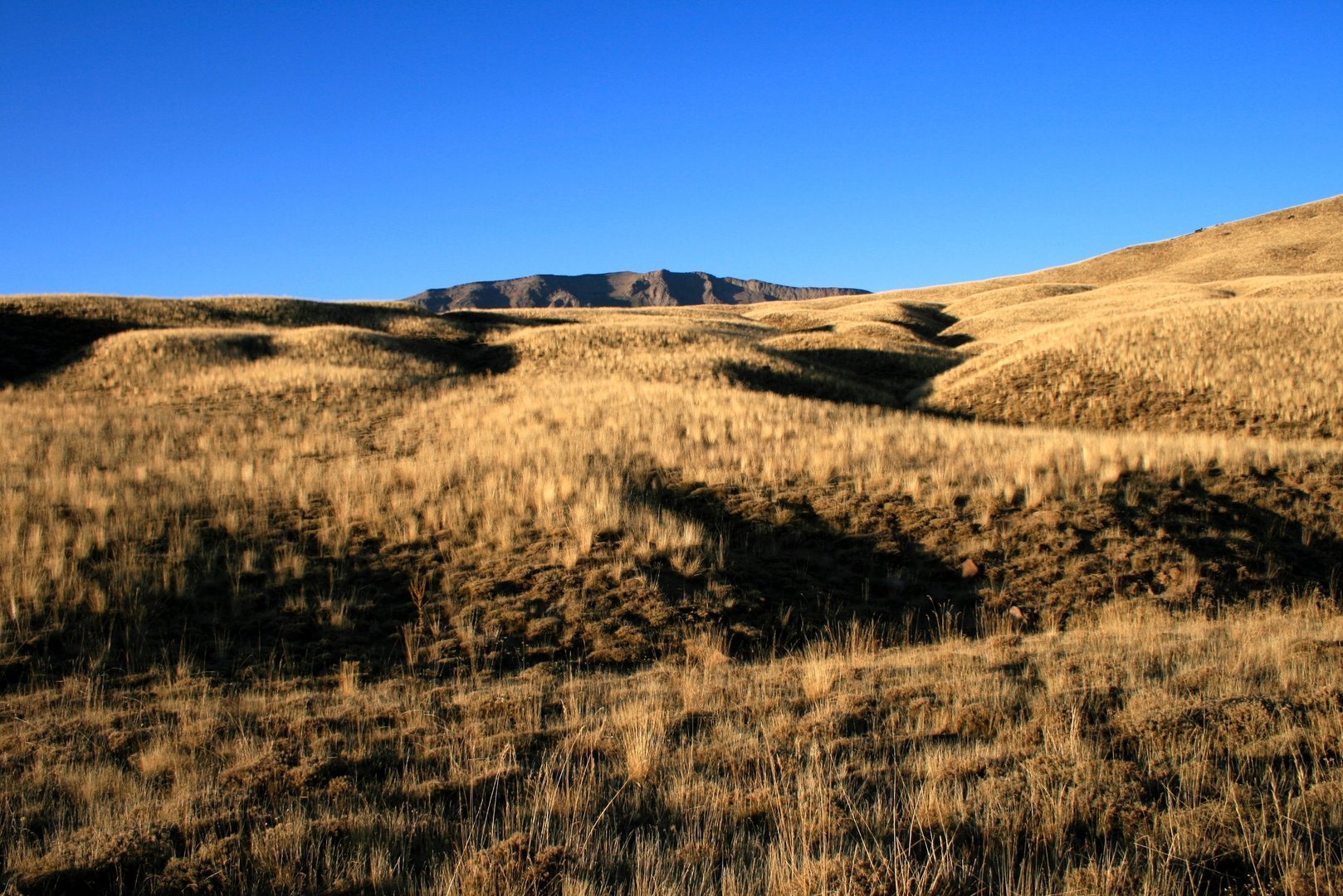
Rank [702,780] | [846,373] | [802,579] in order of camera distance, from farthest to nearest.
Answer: [846,373], [802,579], [702,780]

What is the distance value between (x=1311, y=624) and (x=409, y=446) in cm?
1627

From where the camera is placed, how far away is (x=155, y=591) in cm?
804

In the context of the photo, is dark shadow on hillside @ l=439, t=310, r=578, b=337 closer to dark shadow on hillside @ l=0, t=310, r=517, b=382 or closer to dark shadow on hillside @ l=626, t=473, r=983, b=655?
dark shadow on hillside @ l=0, t=310, r=517, b=382

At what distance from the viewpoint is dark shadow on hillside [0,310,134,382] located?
97.9ft

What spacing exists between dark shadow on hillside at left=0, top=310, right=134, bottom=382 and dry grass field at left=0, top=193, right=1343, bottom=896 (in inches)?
548

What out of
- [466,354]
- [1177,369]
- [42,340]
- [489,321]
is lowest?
[1177,369]

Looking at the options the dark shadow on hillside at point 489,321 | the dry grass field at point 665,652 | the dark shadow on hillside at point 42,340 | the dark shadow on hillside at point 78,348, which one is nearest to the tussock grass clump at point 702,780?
the dry grass field at point 665,652

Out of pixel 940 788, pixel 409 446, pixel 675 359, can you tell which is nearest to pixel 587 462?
pixel 409 446

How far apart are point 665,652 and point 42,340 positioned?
40597mm

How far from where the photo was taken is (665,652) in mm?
7645

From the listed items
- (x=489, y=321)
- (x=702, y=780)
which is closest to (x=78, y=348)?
(x=489, y=321)

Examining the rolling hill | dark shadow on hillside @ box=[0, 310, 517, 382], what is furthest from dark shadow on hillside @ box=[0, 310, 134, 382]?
the rolling hill

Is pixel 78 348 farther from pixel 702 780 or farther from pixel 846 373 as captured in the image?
pixel 702 780

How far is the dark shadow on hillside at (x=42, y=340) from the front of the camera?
97.9 ft
